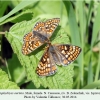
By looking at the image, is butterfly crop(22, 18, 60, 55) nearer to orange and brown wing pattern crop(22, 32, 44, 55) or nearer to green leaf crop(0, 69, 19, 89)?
orange and brown wing pattern crop(22, 32, 44, 55)

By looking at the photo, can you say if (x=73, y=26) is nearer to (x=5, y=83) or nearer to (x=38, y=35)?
(x=38, y=35)

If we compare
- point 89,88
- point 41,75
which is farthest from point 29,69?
point 89,88

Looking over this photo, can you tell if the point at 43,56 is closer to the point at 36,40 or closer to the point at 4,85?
the point at 36,40

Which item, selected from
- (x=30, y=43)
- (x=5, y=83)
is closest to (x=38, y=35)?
(x=30, y=43)

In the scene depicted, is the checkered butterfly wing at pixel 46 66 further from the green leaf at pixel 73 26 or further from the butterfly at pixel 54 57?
the green leaf at pixel 73 26

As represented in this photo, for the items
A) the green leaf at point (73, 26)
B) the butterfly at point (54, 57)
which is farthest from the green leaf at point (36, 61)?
the green leaf at point (73, 26)

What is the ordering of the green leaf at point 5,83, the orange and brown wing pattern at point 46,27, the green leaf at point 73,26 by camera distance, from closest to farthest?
the green leaf at point 5,83 < the orange and brown wing pattern at point 46,27 < the green leaf at point 73,26
